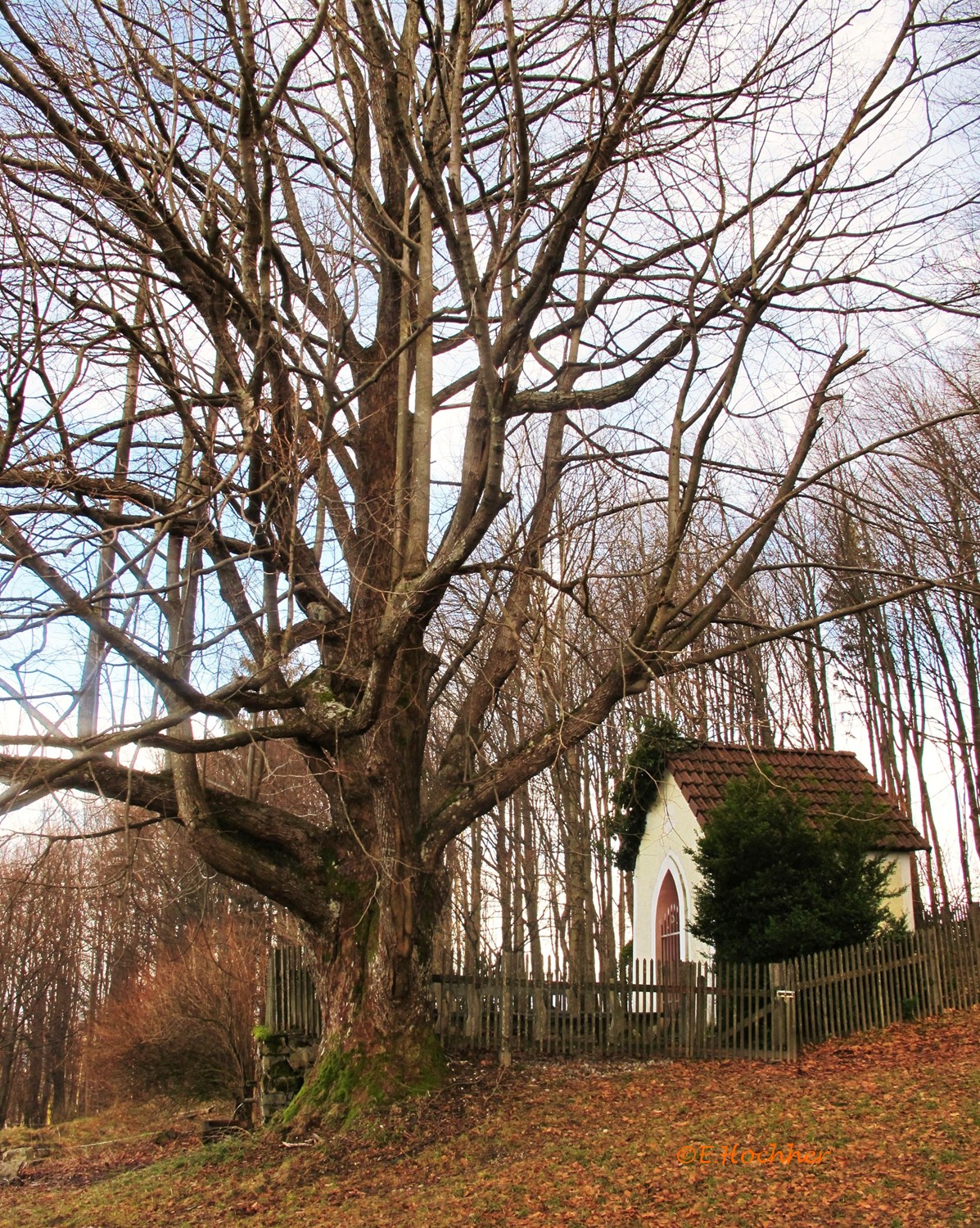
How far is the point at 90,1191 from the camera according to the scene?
Result: 10.3m

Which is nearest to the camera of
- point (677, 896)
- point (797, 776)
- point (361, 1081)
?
point (361, 1081)

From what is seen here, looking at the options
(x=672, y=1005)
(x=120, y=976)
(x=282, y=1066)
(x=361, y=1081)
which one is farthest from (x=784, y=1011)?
(x=120, y=976)

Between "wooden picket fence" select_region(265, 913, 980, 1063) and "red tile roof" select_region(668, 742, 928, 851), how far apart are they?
278 centimetres

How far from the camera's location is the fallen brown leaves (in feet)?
23.0

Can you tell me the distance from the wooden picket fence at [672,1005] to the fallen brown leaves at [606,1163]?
1241mm

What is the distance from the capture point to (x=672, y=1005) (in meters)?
13.6

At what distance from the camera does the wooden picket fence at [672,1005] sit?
42.2 ft

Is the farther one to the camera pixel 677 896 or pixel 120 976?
pixel 120 976

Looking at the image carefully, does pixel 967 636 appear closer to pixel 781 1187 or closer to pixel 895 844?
pixel 895 844

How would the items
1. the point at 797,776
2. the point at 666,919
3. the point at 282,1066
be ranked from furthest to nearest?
the point at 666,919 → the point at 797,776 → the point at 282,1066

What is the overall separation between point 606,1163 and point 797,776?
35.6ft

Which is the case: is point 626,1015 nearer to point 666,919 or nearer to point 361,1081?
point 361,1081
